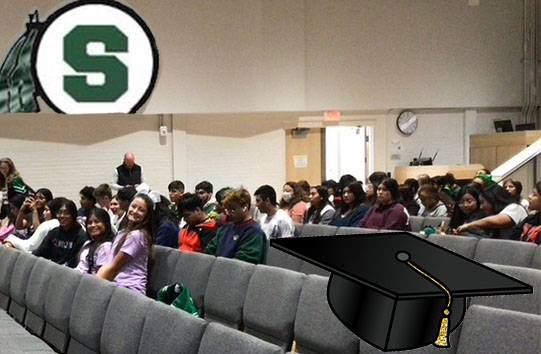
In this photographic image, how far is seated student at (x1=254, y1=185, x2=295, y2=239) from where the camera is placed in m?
6.64

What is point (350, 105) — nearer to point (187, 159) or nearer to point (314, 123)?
point (314, 123)

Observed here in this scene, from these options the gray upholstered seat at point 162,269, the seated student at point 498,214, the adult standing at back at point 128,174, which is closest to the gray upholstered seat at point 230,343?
the gray upholstered seat at point 162,269

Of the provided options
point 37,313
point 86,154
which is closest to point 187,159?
point 86,154

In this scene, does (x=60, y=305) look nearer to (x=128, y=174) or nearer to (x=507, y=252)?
(x=507, y=252)

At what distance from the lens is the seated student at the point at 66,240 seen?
641 cm

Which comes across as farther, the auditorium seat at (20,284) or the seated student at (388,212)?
the seated student at (388,212)

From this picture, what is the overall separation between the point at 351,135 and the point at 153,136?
12.3ft

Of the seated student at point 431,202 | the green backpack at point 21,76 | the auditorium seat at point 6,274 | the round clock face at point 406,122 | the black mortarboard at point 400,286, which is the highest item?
the green backpack at point 21,76

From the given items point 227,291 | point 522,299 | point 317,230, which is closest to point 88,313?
point 227,291

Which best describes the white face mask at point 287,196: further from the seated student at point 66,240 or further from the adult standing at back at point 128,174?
the adult standing at back at point 128,174

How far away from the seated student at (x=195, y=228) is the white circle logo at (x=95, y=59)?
688 centimetres

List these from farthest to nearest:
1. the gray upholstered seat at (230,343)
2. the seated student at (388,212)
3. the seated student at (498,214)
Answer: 1. the seated student at (388,212)
2. the seated student at (498,214)
3. the gray upholstered seat at (230,343)

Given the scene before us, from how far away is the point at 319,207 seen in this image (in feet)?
26.7

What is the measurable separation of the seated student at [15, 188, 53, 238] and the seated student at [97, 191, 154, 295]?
2966mm
